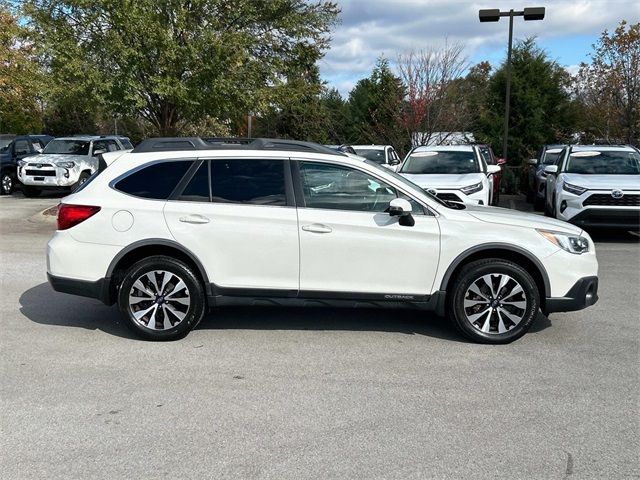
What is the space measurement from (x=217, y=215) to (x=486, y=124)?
68.4ft

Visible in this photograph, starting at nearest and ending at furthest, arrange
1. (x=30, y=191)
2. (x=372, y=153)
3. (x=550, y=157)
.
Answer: (x=550, y=157) → (x=372, y=153) → (x=30, y=191)

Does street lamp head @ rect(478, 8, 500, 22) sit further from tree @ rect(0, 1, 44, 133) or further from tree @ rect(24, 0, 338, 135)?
tree @ rect(0, 1, 44, 133)

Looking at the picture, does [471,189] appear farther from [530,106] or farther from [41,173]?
[530,106]

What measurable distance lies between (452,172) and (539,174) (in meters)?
5.42

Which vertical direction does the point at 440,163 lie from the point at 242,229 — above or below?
above

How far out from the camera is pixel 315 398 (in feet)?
13.9

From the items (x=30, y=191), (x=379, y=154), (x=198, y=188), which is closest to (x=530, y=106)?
(x=379, y=154)

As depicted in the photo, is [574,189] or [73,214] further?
[574,189]

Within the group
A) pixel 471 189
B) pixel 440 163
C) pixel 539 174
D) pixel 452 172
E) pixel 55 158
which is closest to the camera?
pixel 471 189

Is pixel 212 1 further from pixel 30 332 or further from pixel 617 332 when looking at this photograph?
pixel 617 332

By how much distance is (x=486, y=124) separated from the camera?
24422mm

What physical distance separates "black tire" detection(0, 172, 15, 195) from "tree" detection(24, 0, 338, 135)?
5.73 meters

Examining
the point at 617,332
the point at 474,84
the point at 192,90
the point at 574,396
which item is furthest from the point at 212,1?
the point at 474,84

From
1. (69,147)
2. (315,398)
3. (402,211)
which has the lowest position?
(315,398)
